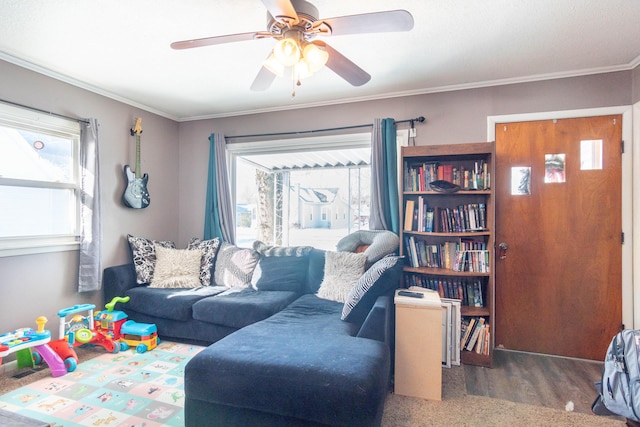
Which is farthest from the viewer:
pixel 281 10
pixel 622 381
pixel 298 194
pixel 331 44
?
pixel 298 194

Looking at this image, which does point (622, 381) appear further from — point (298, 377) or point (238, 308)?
point (238, 308)

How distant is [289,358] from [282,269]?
161cm

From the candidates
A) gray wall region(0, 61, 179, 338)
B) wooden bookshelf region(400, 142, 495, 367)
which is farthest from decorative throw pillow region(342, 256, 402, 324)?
gray wall region(0, 61, 179, 338)

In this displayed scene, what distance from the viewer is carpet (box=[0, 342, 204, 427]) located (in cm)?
Result: 188

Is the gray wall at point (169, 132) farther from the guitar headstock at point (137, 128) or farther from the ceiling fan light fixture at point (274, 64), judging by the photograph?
the ceiling fan light fixture at point (274, 64)

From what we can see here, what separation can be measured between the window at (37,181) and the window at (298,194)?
5.24 ft

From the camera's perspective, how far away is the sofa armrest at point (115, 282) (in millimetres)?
3137

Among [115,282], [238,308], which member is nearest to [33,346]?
[115,282]

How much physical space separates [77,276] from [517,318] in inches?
159

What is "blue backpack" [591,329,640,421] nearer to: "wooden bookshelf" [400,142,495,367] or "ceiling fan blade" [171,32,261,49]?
"wooden bookshelf" [400,142,495,367]

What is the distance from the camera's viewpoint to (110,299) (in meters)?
3.13

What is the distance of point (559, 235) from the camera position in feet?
9.07

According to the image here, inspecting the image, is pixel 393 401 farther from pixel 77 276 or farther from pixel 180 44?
pixel 77 276

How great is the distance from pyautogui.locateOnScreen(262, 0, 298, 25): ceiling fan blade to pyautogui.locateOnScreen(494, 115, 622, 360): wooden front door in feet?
7.51
